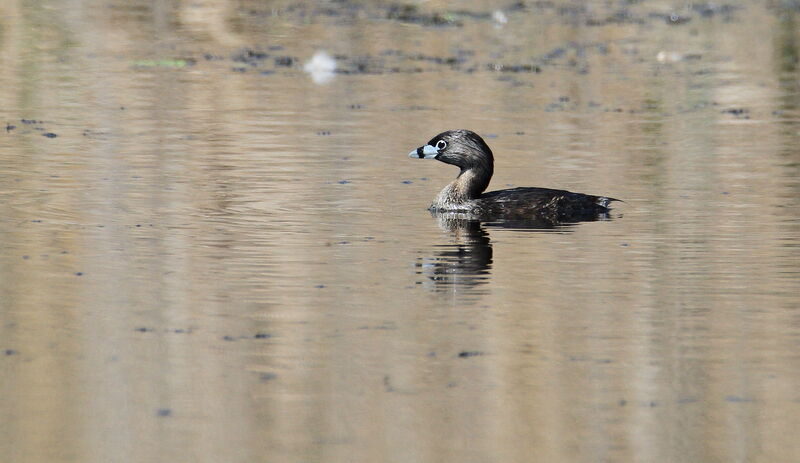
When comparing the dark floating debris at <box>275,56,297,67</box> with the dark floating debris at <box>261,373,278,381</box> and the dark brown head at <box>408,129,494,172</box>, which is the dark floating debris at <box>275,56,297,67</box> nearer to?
the dark brown head at <box>408,129,494,172</box>

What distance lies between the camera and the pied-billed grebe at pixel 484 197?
14.0m

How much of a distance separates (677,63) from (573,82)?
3.24m

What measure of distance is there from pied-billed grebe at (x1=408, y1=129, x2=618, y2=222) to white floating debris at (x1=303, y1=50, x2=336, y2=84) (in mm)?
9630

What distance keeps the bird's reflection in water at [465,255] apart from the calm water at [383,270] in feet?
0.16


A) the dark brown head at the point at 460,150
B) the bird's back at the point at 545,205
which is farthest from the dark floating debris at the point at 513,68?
the bird's back at the point at 545,205

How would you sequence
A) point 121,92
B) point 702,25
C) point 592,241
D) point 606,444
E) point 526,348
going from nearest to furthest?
point 606,444
point 526,348
point 592,241
point 121,92
point 702,25

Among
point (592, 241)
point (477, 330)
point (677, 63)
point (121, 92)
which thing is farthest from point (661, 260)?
point (677, 63)

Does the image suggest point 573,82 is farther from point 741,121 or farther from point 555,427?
point 555,427

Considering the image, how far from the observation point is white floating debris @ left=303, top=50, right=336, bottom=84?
82.2 ft

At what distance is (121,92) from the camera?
2266 cm

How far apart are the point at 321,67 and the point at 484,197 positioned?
11.2 metres

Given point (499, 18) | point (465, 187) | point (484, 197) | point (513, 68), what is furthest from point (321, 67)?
point (484, 197)

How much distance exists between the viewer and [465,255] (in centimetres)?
1216

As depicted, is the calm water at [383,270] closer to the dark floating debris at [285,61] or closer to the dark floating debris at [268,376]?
the dark floating debris at [268,376]
